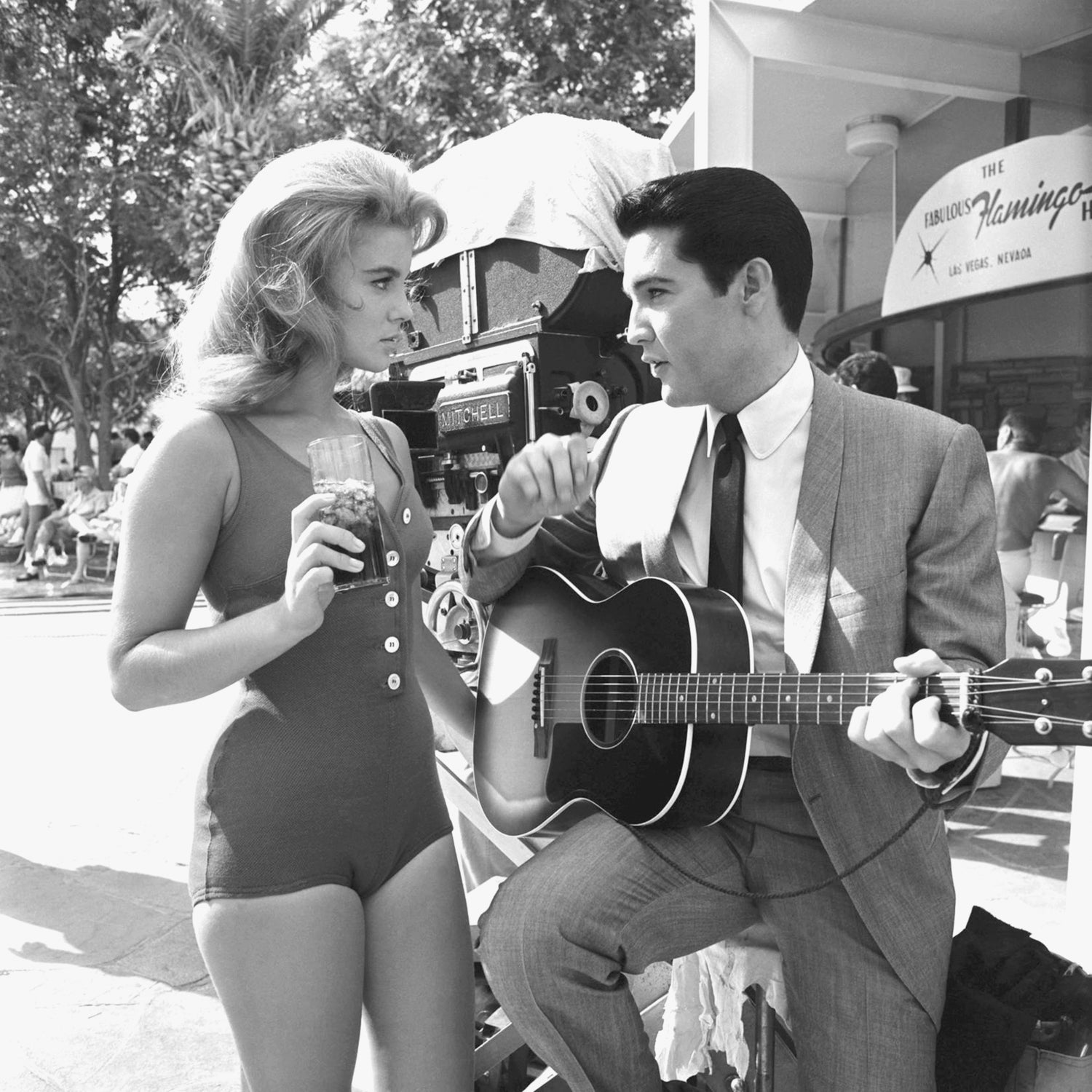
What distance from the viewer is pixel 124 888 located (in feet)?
13.8

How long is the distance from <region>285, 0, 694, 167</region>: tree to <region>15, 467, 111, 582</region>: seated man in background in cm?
590

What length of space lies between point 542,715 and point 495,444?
1.86m

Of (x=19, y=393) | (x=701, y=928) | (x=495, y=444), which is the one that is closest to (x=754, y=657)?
(x=701, y=928)

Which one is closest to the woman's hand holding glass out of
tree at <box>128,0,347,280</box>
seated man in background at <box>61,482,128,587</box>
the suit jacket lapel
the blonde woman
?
the blonde woman

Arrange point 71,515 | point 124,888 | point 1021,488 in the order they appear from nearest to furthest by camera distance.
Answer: point 124,888 → point 1021,488 → point 71,515

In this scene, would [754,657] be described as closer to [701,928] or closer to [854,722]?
[854,722]

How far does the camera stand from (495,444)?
400cm

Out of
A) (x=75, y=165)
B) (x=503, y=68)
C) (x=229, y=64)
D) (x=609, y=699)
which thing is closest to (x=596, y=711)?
(x=609, y=699)

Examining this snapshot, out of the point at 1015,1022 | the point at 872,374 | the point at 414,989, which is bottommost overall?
the point at 1015,1022

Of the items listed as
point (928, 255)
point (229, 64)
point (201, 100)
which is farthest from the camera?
point (201, 100)

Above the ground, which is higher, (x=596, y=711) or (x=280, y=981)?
(x=596, y=711)

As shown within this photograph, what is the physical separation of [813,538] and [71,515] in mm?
14880

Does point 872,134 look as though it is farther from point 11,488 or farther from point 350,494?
point 11,488

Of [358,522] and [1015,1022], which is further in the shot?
[1015,1022]
